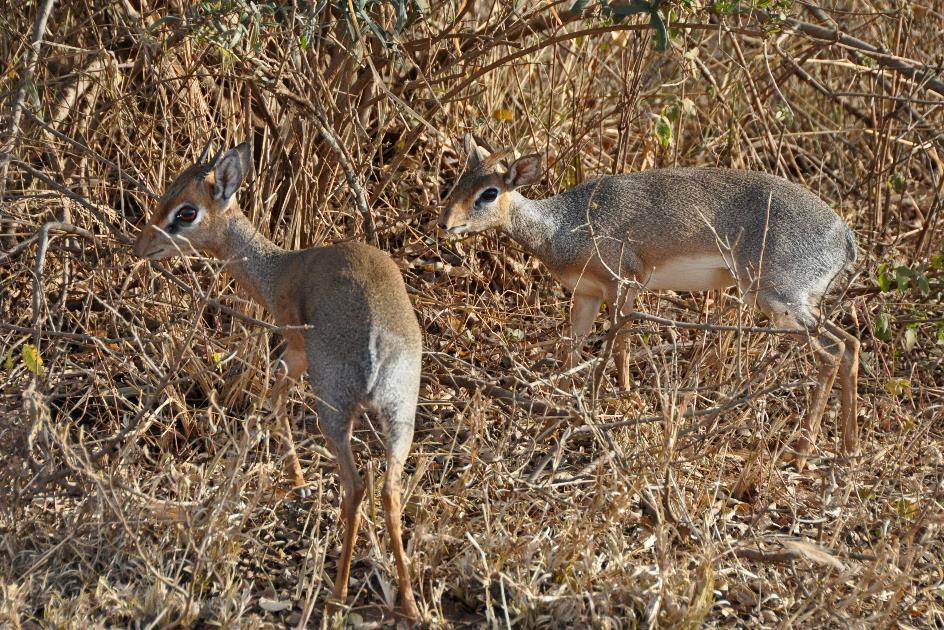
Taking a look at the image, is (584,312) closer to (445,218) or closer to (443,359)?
(443,359)

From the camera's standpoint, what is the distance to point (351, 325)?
387cm

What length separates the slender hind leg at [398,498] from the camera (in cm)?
365

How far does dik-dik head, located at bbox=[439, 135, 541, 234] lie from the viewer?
18.3 ft

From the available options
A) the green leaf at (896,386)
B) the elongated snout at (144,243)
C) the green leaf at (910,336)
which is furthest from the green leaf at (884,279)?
the elongated snout at (144,243)

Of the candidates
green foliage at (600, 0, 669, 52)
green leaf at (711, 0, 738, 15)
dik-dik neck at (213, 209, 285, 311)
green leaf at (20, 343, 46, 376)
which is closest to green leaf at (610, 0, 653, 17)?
green foliage at (600, 0, 669, 52)

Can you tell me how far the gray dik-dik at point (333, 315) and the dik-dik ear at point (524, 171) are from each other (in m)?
1.37

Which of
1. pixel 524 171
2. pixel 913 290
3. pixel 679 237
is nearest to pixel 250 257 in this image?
pixel 524 171

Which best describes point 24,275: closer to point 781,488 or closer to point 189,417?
point 189,417

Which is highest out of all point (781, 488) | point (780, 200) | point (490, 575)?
point (780, 200)

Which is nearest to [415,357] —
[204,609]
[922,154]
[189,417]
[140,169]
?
[204,609]

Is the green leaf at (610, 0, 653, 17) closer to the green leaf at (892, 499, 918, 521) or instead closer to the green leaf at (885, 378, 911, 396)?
the green leaf at (885, 378, 911, 396)

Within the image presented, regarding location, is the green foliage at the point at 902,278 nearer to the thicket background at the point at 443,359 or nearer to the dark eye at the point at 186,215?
the thicket background at the point at 443,359

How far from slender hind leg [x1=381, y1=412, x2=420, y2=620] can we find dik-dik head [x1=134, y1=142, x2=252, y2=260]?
1.48m

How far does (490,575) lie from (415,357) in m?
0.81
